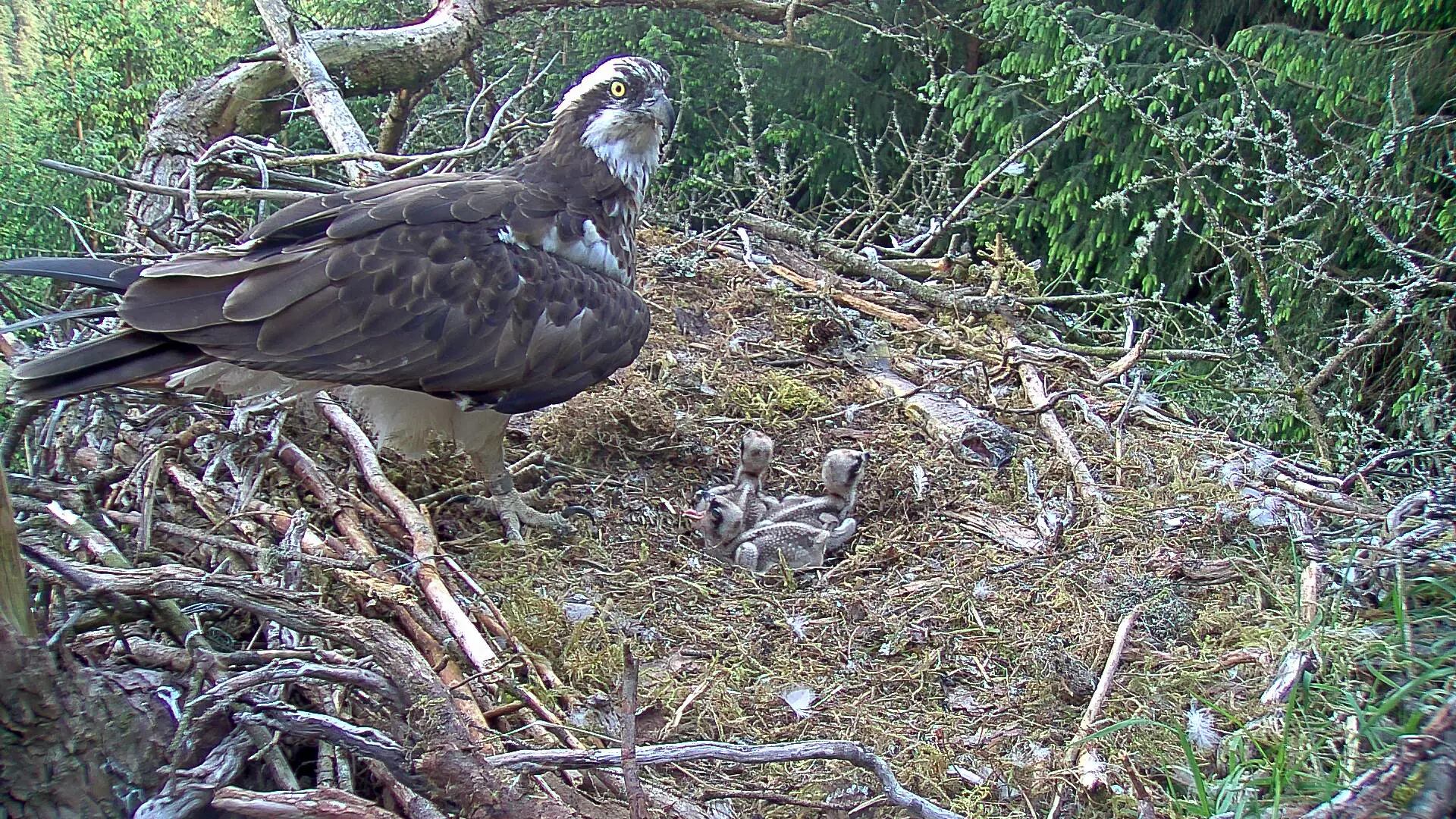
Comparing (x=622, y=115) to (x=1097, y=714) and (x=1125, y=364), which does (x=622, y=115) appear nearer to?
(x=1125, y=364)

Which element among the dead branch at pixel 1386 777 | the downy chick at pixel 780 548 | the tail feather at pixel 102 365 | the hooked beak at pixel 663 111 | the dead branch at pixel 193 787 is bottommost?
the downy chick at pixel 780 548

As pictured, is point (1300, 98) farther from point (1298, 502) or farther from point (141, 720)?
point (141, 720)

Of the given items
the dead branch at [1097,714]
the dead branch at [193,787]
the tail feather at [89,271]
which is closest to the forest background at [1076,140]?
the tail feather at [89,271]

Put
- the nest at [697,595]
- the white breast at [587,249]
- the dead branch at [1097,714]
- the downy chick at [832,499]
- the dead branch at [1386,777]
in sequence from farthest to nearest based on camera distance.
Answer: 1. the downy chick at [832,499]
2. the white breast at [587,249]
3. the dead branch at [1097,714]
4. the nest at [697,595]
5. the dead branch at [1386,777]

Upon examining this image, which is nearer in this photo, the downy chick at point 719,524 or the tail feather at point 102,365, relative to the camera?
the tail feather at point 102,365

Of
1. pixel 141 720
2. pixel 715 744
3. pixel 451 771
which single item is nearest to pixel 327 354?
pixel 141 720

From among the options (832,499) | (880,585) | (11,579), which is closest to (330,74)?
(832,499)

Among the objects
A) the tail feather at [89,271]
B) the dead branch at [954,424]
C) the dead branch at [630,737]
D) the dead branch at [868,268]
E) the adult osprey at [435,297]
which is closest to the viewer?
the dead branch at [630,737]

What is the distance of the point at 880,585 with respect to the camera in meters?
3.40

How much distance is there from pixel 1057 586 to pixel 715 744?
1725 millimetres

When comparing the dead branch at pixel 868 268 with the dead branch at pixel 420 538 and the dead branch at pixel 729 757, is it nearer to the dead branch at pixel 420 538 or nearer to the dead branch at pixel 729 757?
the dead branch at pixel 420 538

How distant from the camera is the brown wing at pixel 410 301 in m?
2.81

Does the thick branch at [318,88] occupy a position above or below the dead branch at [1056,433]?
above

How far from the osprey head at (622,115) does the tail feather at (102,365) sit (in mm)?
1508
